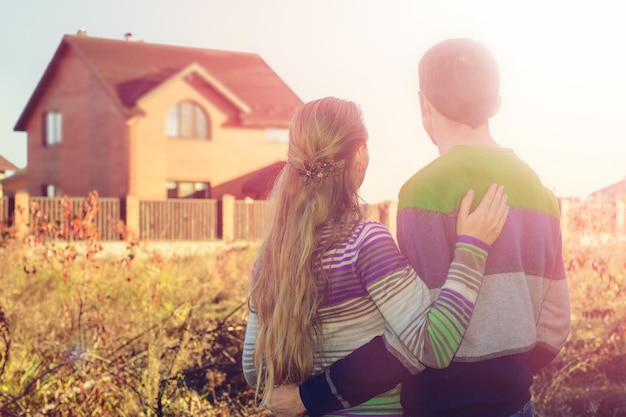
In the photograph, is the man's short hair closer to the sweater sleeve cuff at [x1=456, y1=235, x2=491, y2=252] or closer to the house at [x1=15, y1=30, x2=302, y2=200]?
the sweater sleeve cuff at [x1=456, y1=235, x2=491, y2=252]

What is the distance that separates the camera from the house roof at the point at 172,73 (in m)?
26.1

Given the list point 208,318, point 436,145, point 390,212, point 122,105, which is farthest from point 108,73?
point 436,145

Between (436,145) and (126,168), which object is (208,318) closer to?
(436,145)

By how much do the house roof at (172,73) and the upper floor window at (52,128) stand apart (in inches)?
39.7

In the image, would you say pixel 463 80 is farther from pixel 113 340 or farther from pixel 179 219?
pixel 179 219

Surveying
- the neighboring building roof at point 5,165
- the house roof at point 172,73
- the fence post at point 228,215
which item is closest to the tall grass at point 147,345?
the neighboring building roof at point 5,165

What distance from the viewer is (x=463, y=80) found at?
2.07 metres

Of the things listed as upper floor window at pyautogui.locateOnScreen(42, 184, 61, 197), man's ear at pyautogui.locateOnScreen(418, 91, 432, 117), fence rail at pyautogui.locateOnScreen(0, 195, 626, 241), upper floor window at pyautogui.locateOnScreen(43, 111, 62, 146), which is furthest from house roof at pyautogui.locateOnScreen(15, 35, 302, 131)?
man's ear at pyautogui.locateOnScreen(418, 91, 432, 117)

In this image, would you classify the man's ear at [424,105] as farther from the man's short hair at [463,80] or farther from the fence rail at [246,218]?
the fence rail at [246,218]

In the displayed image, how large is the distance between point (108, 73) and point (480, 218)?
25912 mm

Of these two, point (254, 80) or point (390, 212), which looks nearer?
point (390, 212)

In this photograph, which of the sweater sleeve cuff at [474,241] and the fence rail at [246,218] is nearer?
the sweater sleeve cuff at [474,241]

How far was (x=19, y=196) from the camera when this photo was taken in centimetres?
2155

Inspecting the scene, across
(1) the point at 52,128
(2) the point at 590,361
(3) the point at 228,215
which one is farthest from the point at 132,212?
(2) the point at 590,361
